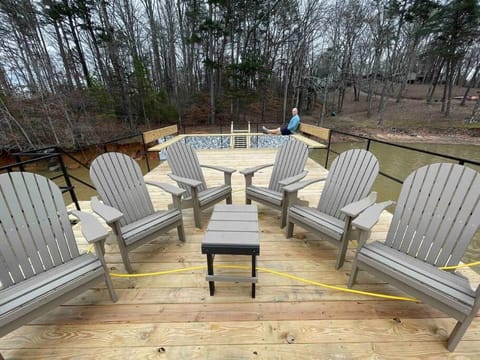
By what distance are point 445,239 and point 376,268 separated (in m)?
0.49

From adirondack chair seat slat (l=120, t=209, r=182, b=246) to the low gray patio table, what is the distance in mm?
452

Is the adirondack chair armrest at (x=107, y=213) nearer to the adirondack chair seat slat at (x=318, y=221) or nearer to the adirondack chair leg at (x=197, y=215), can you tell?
the adirondack chair leg at (x=197, y=215)

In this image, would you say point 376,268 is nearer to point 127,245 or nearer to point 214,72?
point 127,245

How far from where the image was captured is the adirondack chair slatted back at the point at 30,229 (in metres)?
1.27

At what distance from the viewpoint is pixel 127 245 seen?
1.60 meters

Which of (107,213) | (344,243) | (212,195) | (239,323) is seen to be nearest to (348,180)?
(344,243)

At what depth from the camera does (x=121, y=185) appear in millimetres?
1905

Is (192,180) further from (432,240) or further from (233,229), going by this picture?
(432,240)

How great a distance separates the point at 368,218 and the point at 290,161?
4.11ft

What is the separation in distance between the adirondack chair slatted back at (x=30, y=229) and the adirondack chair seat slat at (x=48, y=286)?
0.27 ft

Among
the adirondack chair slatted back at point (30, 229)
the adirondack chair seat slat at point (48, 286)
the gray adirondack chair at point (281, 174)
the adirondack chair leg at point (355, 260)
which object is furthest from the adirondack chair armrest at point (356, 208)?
the adirondack chair slatted back at point (30, 229)

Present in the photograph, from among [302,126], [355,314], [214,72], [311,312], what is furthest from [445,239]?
[214,72]

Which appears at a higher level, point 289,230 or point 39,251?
point 39,251

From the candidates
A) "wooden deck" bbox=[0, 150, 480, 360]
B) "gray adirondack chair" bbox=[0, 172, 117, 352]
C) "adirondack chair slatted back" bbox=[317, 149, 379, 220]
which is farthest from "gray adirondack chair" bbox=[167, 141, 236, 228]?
"adirondack chair slatted back" bbox=[317, 149, 379, 220]
